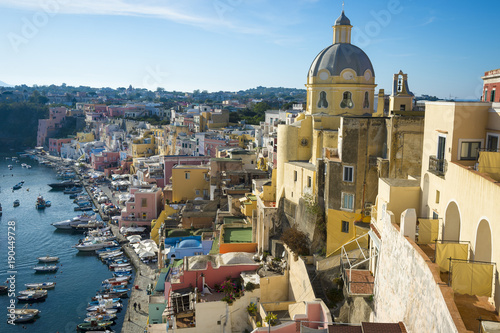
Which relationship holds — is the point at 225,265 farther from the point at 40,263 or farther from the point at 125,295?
the point at 40,263

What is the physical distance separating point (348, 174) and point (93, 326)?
16710 millimetres

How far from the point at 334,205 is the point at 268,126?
3139 centimetres

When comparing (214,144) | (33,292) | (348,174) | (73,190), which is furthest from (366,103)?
(73,190)

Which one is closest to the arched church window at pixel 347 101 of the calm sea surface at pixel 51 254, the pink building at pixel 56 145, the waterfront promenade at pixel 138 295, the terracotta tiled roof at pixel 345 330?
the terracotta tiled roof at pixel 345 330

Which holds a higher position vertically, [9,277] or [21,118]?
[21,118]

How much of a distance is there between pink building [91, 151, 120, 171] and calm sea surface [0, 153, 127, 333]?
486 inches

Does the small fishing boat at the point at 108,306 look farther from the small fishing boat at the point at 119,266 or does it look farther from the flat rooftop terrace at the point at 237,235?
the flat rooftop terrace at the point at 237,235

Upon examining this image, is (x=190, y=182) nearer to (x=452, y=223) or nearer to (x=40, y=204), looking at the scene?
(x=40, y=204)

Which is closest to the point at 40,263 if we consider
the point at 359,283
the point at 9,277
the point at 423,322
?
the point at 9,277

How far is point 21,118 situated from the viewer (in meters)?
109

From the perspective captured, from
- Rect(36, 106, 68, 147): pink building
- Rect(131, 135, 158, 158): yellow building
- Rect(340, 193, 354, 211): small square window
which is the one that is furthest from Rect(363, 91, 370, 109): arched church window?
Rect(36, 106, 68, 147): pink building

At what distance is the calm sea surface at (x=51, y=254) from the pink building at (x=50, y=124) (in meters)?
44.8

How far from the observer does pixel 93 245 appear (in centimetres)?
3534

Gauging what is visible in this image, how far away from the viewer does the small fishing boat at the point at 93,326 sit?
77.9 feet
